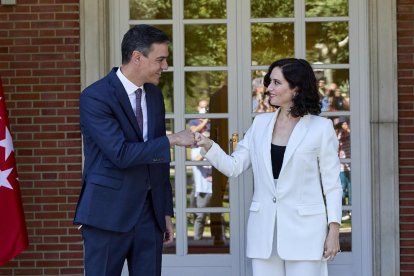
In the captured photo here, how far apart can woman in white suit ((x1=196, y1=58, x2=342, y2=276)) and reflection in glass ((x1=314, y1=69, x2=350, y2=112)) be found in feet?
6.69

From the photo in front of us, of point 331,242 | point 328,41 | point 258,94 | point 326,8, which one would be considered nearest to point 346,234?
point 258,94

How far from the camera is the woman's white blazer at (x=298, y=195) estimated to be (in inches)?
178

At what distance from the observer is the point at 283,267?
461 centimetres

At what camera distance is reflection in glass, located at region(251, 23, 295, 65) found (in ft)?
22.1

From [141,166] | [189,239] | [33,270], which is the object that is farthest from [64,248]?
[141,166]

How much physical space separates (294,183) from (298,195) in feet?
0.22

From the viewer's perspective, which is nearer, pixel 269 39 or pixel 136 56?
pixel 136 56

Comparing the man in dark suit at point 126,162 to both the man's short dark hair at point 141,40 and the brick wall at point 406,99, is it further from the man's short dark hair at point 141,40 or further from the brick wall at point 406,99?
the brick wall at point 406,99

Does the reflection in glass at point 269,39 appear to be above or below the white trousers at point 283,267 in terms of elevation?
above

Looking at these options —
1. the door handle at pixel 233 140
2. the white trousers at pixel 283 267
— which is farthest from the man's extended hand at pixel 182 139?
the door handle at pixel 233 140

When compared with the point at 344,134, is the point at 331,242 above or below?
below

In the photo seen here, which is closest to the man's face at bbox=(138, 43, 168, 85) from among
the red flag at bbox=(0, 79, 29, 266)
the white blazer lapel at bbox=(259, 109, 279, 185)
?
the white blazer lapel at bbox=(259, 109, 279, 185)

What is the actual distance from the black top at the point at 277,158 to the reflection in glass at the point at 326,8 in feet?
7.71

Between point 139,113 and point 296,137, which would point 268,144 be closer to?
point 296,137
